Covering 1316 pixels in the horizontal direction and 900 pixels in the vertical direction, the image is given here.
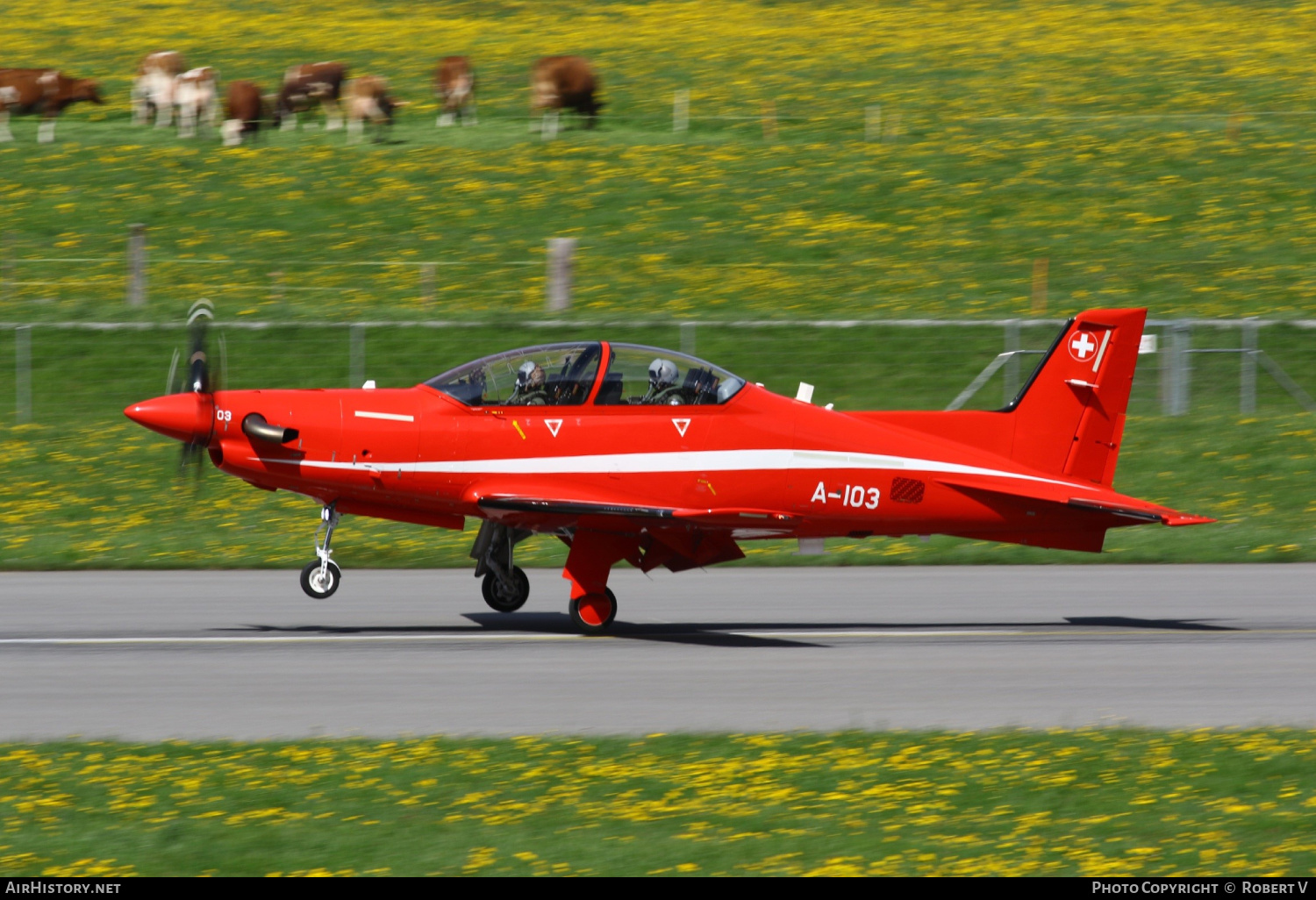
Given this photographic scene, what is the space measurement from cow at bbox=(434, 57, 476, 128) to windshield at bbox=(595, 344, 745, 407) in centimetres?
2870

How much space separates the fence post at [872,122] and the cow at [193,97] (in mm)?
17669

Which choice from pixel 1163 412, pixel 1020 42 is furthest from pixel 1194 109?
pixel 1163 412

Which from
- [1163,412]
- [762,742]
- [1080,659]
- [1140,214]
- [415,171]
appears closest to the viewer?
[762,742]

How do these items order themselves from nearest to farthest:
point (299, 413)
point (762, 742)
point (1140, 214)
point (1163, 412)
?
point (762, 742) < point (299, 413) < point (1163, 412) < point (1140, 214)

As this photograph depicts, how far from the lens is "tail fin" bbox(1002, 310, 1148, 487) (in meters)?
14.3

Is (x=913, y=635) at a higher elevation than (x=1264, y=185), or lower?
lower

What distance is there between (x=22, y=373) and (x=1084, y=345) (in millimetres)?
17776

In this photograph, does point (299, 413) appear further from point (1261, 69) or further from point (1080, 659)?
point (1261, 69)

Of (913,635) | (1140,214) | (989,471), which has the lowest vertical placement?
(913,635)

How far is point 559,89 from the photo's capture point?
3997 cm

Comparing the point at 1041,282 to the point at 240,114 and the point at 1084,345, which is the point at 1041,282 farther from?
the point at 240,114

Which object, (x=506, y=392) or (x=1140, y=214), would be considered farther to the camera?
(x=1140, y=214)

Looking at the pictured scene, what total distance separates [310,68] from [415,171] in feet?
19.8

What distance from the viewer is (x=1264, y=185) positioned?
3541 cm
